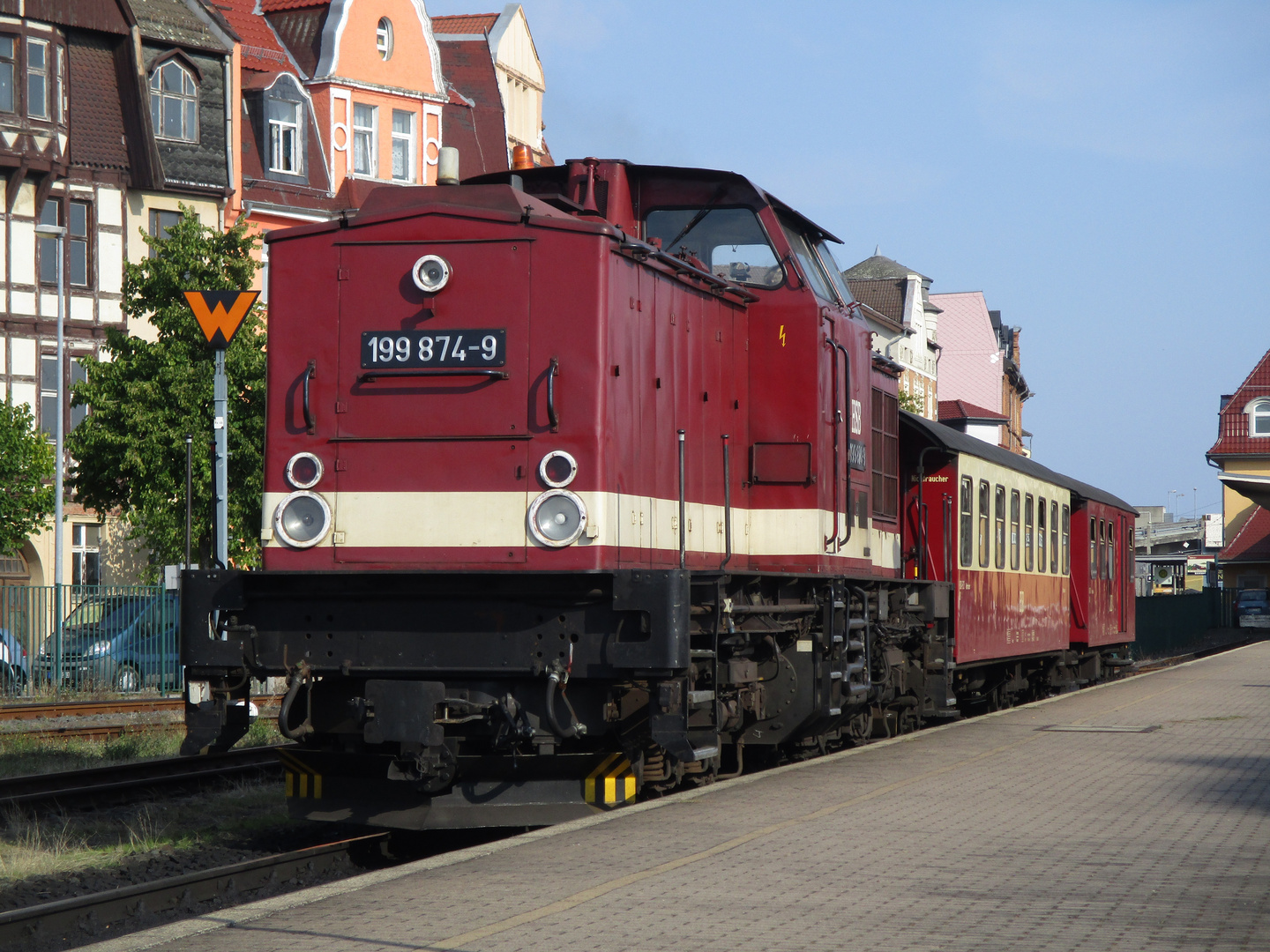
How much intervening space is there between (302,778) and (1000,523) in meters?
12.0

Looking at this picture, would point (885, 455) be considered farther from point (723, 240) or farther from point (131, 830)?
point (131, 830)

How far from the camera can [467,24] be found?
44.8 metres

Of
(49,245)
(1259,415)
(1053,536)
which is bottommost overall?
(1053,536)

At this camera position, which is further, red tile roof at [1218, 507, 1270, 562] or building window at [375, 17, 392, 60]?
red tile roof at [1218, 507, 1270, 562]

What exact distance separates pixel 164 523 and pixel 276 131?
1433cm

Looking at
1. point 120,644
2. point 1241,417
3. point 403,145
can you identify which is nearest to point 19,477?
point 120,644

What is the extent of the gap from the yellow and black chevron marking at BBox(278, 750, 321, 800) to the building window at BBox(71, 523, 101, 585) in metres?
24.9

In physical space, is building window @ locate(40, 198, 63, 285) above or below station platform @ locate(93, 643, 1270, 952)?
above

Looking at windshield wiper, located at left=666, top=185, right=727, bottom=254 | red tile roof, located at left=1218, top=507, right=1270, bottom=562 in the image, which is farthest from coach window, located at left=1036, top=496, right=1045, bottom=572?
red tile roof, located at left=1218, top=507, right=1270, bottom=562

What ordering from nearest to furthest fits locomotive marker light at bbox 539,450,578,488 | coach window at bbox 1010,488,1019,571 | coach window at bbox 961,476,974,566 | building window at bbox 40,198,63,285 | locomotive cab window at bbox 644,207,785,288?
locomotive marker light at bbox 539,450,578,488 → locomotive cab window at bbox 644,207,785,288 → coach window at bbox 961,476,974,566 → coach window at bbox 1010,488,1019,571 → building window at bbox 40,198,63,285

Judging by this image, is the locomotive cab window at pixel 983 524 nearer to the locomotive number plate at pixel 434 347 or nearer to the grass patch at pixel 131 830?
the grass patch at pixel 131 830

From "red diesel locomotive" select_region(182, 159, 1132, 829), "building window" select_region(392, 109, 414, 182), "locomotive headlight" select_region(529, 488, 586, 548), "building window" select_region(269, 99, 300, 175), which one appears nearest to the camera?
"red diesel locomotive" select_region(182, 159, 1132, 829)

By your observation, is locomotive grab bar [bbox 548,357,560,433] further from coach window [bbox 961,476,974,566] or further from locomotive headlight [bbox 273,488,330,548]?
coach window [bbox 961,476,974,566]

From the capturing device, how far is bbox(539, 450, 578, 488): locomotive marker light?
8.48 meters
